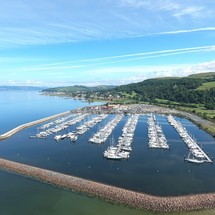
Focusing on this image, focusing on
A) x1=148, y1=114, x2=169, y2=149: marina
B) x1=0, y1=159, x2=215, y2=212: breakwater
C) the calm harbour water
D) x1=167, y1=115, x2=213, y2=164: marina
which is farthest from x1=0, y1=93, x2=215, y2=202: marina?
x1=0, y1=159, x2=215, y2=212: breakwater

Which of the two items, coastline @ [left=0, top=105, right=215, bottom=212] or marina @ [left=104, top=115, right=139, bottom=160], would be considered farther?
marina @ [left=104, top=115, right=139, bottom=160]

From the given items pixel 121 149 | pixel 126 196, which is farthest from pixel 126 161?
pixel 126 196

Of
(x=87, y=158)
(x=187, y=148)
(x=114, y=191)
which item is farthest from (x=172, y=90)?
(x=114, y=191)

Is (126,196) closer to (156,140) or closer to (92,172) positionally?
(92,172)

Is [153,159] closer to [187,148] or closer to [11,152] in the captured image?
[187,148]

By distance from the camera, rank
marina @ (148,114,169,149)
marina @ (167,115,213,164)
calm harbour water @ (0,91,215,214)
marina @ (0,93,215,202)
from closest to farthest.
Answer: calm harbour water @ (0,91,215,214)
marina @ (0,93,215,202)
marina @ (167,115,213,164)
marina @ (148,114,169,149)

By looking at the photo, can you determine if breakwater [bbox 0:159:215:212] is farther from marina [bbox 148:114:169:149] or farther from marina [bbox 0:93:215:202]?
marina [bbox 148:114:169:149]
